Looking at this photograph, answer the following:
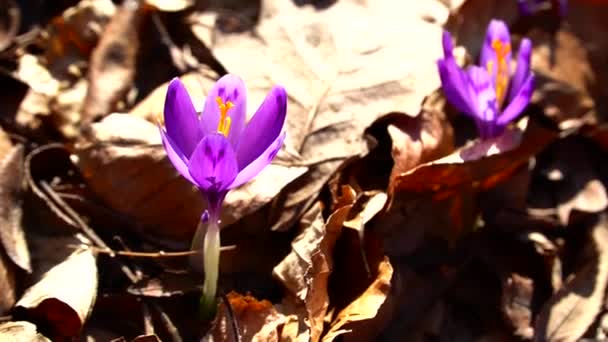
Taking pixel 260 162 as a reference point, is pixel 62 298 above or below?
below

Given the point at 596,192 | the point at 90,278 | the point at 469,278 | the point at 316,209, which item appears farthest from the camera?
the point at 596,192

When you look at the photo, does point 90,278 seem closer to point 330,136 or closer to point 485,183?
point 330,136

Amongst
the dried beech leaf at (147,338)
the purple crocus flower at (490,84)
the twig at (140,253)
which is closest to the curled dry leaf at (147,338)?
the dried beech leaf at (147,338)

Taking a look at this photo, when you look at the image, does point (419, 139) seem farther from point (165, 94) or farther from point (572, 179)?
point (165, 94)

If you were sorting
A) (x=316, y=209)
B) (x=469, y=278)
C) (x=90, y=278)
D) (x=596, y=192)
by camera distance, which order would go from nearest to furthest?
(x=90, y=278) → (x=316, y=209) → (x=469, y=278) → (x=596, y=192)

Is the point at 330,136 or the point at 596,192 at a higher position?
the point at 330,136

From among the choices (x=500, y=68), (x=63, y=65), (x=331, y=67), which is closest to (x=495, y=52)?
(x=500, y=68)

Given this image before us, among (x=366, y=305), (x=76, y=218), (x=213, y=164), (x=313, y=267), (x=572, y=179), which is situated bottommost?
(x=572, y=179)

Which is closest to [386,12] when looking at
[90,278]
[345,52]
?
[345,52]
